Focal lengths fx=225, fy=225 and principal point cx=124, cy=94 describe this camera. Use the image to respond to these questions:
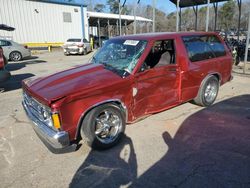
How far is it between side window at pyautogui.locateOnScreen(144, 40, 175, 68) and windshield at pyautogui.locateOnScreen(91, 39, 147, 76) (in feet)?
1.15

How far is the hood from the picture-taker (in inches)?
127

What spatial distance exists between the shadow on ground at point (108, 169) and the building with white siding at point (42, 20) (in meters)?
22.7

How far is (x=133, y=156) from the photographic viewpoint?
3.50m

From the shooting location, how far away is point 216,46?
562cm

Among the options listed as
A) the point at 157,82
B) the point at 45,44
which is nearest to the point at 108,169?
the point at 157,82

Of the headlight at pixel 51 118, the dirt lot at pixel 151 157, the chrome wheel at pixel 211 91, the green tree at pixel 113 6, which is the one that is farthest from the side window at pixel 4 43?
the green tree at pixel 113 6

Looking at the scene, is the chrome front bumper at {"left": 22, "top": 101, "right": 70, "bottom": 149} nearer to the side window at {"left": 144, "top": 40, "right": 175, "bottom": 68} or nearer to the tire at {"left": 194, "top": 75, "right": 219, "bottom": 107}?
the side window at {"left": 144, "top": 40, "right": 175, "bottom": 68}

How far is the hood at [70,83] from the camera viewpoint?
10.6ft

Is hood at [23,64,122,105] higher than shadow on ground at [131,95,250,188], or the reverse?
hood at [23,64,122,105]

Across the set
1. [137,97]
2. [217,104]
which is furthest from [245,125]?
[137,97]

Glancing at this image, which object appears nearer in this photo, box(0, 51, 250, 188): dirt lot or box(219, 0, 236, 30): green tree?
box(0, 51, 250, 188): dirt lot

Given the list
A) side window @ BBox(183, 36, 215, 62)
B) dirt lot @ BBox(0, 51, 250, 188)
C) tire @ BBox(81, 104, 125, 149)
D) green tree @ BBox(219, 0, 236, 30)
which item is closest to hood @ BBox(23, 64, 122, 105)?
tire @ BBox(81, 104, 125, 149)

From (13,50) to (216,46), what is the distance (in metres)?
14.7

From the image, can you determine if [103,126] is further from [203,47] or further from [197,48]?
[203,47]
